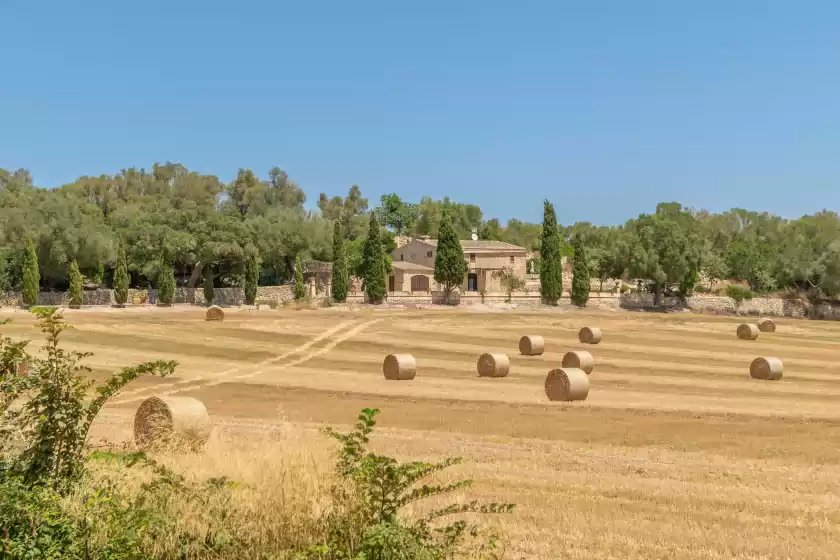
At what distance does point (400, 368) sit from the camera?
1314 inches

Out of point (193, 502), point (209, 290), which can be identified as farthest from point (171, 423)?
point (209, 290)

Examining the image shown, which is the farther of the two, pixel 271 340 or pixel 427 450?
pixel 271 340

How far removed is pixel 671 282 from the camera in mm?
90375

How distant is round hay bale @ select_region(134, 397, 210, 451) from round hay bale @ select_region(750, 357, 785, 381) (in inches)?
1046

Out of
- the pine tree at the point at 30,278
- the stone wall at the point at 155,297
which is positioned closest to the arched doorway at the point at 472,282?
the stone wall at the point at 155,297

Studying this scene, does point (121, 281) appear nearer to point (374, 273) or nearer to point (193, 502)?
point (374, 273)

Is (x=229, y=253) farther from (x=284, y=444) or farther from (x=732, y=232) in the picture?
(x=732, y=232)

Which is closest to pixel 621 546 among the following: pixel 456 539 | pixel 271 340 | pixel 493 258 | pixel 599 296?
pixel 456 539

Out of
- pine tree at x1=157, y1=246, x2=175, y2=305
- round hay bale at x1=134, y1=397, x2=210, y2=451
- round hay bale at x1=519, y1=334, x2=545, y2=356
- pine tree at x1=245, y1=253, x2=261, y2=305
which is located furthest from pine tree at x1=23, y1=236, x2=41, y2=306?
round hay bale at x1=134, y1=397, x2=210, y2=451

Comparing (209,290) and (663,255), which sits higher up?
(663,255)

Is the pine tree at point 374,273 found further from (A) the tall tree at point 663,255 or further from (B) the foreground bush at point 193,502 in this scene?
(B) the foreground bush at point 193,502

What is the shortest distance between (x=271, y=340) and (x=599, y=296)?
→ 5138cm

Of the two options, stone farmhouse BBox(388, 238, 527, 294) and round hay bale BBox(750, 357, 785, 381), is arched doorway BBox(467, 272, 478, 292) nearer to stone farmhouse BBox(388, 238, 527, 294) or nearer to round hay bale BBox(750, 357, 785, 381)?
stone farmhouse BBox(388, 238, 527, 294)

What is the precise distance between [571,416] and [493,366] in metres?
11.1
